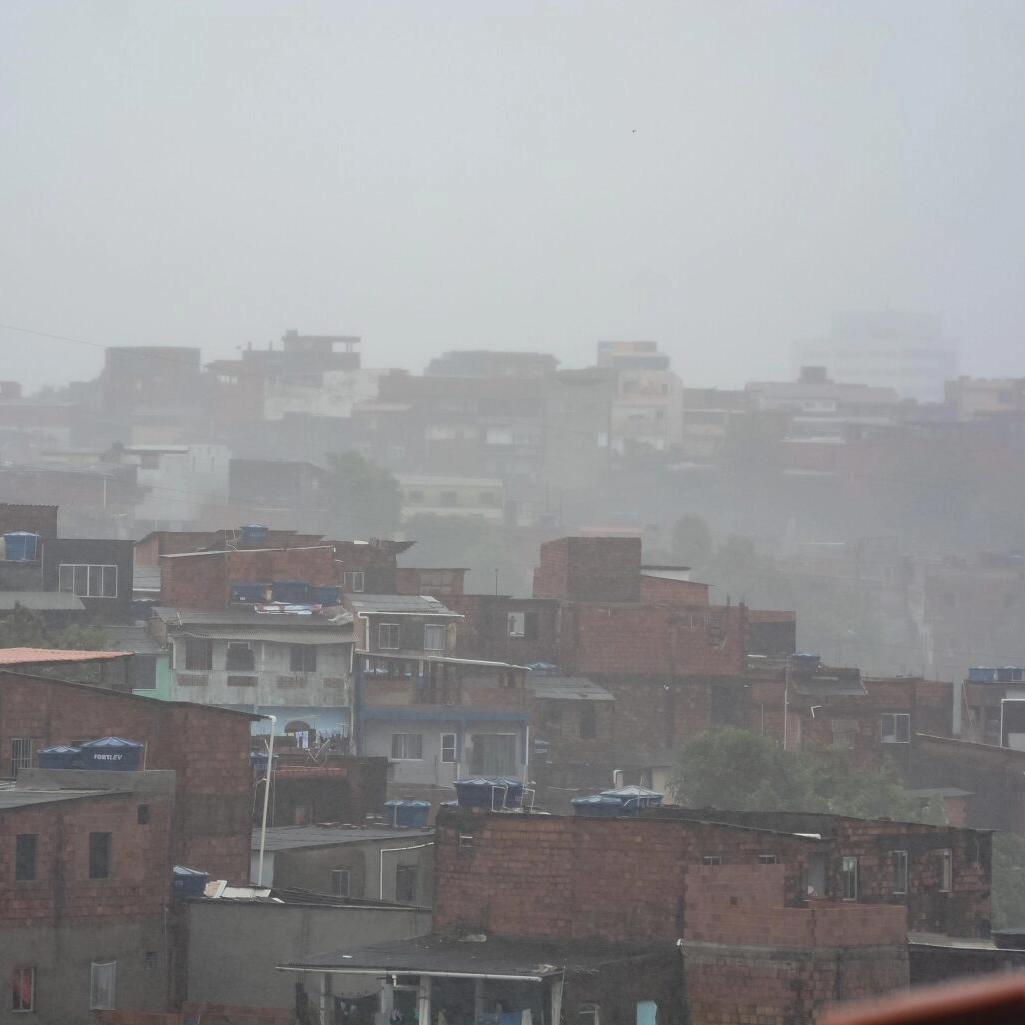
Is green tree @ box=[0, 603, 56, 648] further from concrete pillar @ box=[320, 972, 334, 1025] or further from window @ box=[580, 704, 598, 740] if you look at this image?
concrete pillar @ box=[320, 972, 334, 1025]

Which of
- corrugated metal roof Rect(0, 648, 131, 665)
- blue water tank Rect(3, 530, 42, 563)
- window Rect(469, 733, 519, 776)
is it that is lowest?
window Rect(469, 733, 519, 776)

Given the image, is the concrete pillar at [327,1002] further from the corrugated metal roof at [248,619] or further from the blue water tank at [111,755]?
the corrugated metal roof at [248,619]

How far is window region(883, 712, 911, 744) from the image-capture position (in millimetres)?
47969

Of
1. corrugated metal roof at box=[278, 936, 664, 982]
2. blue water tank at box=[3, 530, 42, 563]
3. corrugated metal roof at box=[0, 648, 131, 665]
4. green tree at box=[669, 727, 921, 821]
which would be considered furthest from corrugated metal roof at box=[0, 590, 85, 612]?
corrugated metal roof at box=[278, 936, 664, 982]

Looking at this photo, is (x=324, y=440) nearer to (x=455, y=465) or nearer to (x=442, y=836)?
(x=455, y=465)

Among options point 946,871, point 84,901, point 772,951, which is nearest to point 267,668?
point 84,901

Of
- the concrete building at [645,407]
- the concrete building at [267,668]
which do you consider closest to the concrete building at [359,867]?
the concrete building at [267,668]

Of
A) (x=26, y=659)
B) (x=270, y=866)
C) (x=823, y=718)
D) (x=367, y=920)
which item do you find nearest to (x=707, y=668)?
(x=823, y=718)

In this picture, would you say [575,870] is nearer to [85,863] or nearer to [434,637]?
[85,863]

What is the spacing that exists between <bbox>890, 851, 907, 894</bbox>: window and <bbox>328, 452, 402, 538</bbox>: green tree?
7139 centimetres

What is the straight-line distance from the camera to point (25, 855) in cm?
1916

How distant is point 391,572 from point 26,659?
20.2m

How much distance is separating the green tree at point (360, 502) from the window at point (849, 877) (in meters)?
72.1

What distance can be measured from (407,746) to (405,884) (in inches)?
638
